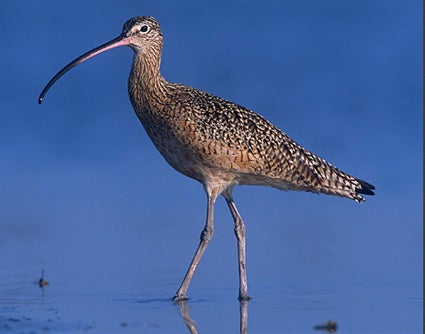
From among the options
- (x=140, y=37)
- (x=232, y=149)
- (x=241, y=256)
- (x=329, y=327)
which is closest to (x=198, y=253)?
(x=241, y=256)

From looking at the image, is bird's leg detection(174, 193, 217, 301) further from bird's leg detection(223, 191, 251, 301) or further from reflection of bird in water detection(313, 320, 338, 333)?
reflection of bird in water detection(313, 320, 338, 333)

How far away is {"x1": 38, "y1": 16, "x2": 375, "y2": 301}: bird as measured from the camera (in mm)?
10266

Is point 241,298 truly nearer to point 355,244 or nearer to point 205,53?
point 355,244

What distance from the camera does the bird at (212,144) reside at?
10.3m

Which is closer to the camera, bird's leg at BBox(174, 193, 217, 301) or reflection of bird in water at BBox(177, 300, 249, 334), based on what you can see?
reflection of bird in water at BBox(177, 300, 249, 334)

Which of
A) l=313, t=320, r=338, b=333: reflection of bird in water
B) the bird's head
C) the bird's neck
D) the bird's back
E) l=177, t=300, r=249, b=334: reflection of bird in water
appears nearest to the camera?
l=313, t=320, r=338, b=333: reflection of bird in water

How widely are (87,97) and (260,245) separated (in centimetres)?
577

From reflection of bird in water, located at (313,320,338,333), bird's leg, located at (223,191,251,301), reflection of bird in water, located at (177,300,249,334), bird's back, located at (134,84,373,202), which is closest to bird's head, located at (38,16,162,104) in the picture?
bird's back, located at (134,84,373,202)

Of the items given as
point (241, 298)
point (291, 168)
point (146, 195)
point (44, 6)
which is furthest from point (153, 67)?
point (44, 6)

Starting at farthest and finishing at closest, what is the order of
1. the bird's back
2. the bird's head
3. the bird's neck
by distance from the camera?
the bird's head → the bird's neck → the bird's back

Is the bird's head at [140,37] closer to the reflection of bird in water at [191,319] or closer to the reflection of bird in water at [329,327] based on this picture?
the reflection of bird in water at [191,319]

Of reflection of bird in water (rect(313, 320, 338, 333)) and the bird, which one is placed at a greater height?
the bird

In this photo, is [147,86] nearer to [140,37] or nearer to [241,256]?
[140,37]

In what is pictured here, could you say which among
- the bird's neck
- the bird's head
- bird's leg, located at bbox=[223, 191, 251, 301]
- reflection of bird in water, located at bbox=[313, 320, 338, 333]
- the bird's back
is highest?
the bird's head
